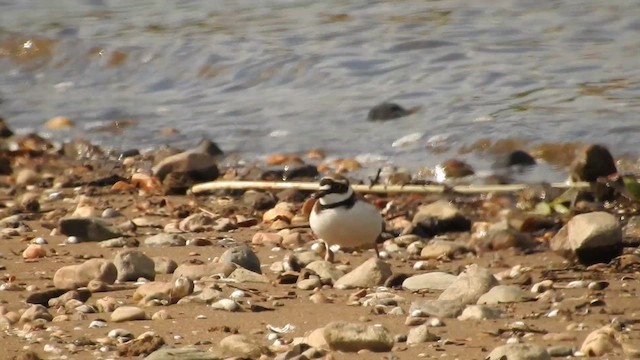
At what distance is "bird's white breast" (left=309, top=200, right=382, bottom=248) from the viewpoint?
6445 mm

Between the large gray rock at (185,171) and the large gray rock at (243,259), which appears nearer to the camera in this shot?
the large gray rock at (243,259)

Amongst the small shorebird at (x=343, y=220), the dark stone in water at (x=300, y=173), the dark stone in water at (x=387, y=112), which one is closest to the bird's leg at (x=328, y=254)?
the small shorebird at (x=343, y=220)

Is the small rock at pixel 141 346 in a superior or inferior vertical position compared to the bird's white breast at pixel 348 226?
superior

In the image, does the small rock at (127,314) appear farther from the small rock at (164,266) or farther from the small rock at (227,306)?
the small rock at (164,266)

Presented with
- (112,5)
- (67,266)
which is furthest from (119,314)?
(112,5)

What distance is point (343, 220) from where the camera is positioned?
6.44 m

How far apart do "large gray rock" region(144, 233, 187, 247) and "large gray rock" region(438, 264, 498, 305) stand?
192 cm

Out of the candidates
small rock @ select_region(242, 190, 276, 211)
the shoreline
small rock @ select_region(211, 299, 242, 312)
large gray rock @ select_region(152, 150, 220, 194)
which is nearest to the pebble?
the shoreline

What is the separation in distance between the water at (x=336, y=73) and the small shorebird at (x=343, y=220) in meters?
2.04

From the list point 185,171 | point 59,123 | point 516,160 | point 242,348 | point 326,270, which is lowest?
point 59,123

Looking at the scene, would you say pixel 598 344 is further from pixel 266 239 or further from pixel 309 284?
pixel 266 239

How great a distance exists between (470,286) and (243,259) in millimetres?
1249

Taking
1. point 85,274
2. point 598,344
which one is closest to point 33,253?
point 85,274

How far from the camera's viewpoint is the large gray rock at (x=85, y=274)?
5777 mm
